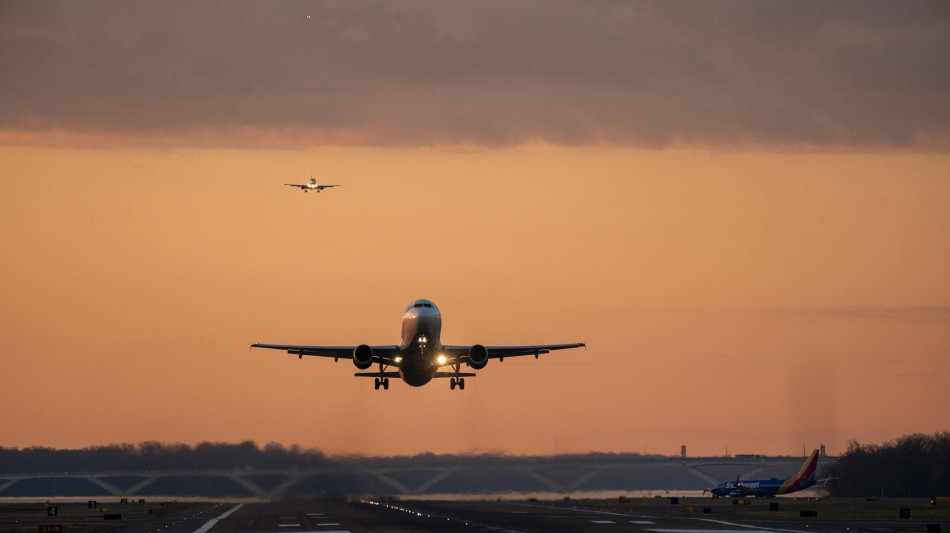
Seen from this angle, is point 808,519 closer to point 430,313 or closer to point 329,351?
point 430,313

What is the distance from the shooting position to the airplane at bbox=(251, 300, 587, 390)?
93.4 m

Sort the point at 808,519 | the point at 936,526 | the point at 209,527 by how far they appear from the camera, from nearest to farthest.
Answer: the point at 936,526
the point at 209,527
the point at 808,519

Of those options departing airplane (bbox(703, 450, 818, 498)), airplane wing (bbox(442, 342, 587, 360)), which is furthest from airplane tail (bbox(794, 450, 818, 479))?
airplane wing (bbox(442, 342, 587, 360))

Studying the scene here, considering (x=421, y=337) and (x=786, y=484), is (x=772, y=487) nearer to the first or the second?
(x=786, y=484)

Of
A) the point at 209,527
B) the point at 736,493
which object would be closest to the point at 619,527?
the point at 209,527

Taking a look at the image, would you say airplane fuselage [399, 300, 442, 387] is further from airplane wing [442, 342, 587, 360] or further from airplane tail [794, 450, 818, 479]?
airplane tail [794, 450, 818, 479]

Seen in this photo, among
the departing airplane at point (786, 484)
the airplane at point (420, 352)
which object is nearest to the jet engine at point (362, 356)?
the airplane at point (420, 352)

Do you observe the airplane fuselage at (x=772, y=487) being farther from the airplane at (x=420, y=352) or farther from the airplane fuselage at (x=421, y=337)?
the airplane fuselage at (x=421, y=337)

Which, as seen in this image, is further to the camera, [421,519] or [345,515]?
[345,515]

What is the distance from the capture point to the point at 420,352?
94.8m

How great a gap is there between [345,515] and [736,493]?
111 m

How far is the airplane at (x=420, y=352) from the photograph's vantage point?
9338 centimetres

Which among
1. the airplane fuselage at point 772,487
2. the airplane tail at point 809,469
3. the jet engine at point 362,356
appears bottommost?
the airplane fuselage at point 772,487

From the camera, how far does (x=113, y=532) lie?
8169cm
